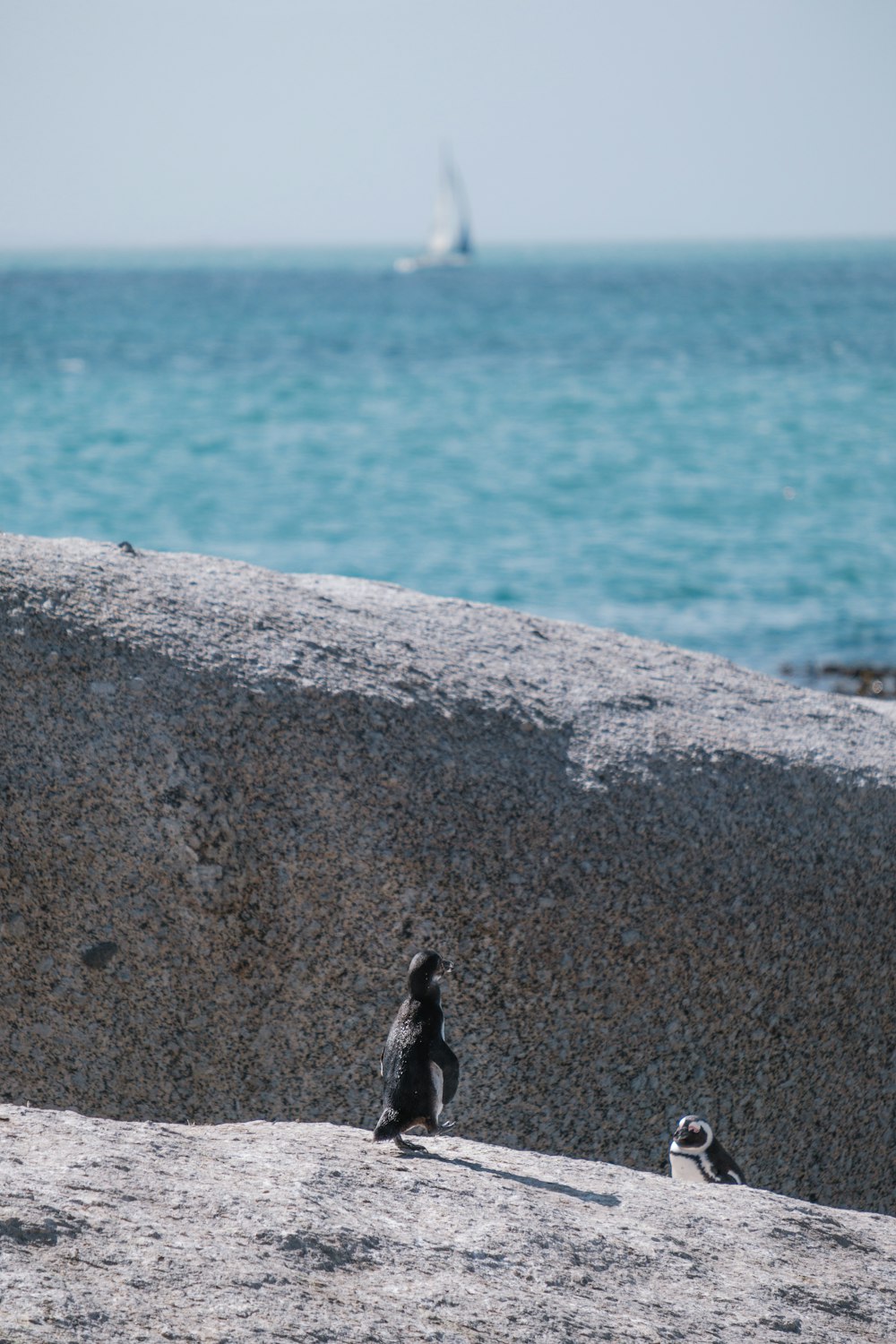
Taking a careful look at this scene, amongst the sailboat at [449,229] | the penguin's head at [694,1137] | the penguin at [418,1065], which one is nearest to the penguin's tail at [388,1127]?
the penguin at [418,1065]

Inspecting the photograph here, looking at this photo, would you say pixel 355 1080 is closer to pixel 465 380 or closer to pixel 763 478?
pixel 763 478

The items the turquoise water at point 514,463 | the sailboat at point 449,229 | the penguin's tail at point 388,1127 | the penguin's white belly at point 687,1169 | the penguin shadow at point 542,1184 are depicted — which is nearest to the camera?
the penguin shadow at point 542,1184

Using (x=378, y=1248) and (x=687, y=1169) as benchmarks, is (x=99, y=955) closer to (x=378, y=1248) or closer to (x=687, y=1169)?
(x=378, y=1248)

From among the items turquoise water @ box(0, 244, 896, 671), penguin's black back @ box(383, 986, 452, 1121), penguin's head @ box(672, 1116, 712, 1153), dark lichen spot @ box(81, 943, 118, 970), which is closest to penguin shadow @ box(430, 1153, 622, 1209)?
penguin's black back @ box(383, 986, 452, 1121)

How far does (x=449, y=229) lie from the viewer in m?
105

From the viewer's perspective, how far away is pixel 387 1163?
9.45 ft

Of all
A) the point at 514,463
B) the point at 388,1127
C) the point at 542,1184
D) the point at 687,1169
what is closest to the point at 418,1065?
the point at 388,1127

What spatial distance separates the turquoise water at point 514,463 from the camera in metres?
15.2

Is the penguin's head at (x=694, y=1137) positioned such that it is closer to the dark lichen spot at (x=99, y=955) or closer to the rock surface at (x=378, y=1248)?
the rock surface at (x=378, y=1248)

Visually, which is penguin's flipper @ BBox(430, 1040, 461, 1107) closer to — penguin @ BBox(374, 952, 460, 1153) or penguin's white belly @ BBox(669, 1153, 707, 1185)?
penguin @ BBox(374, 952, 460, 1153)

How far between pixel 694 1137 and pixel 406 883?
105cm

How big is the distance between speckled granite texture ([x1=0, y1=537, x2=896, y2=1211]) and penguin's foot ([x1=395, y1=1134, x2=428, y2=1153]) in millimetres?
776

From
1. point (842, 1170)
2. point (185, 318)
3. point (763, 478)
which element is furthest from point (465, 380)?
point (842, 1170)

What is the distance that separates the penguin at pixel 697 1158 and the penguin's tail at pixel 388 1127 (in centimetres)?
96
